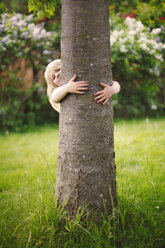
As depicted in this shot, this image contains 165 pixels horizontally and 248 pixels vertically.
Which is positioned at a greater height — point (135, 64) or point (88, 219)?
point (135, 64)

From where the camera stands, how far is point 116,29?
5707 millimetres

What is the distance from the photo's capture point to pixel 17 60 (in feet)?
18.3

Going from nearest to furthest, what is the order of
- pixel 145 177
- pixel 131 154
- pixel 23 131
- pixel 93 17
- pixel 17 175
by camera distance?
pixel 93 17 → pixel 145 177 → pixel 17 175 → pixel 131 154 → pixel 23 131

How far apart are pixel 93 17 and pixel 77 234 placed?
58.9 inches

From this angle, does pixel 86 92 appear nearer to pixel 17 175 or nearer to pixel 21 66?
pixel 17 175

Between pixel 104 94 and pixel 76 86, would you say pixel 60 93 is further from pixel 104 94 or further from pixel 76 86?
pixel 104 94

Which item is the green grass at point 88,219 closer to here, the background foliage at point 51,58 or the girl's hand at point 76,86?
the girl's hand at point 76,86

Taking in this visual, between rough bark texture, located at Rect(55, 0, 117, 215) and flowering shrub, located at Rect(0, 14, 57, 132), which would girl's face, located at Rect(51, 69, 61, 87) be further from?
flowering shrub, located at Rect(0, 14, 57, 132)

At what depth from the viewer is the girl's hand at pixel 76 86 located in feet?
5.08

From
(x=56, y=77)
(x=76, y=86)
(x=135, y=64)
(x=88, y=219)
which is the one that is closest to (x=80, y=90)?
(x=76, y=86)

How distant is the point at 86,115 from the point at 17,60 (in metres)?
4.57

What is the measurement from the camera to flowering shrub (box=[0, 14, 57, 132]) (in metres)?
4.93

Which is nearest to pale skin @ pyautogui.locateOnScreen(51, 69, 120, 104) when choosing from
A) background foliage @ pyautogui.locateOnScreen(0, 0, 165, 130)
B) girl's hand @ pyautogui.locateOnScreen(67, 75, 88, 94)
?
girl's hand @ pyautogui.locateOnScreen(67, 75, 88, 94)

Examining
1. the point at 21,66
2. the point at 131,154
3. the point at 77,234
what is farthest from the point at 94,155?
the point at 21,66
